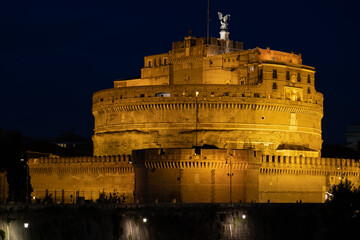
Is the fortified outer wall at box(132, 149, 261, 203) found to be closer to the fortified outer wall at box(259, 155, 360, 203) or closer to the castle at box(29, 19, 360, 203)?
the castle at box(29, 19, 360, 203)

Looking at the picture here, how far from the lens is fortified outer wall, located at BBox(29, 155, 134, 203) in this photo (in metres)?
65.7

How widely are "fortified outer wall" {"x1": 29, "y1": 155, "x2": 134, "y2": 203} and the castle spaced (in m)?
0.08

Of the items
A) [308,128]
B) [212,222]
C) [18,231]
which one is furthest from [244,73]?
[18,231]

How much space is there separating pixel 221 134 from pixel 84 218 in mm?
21651

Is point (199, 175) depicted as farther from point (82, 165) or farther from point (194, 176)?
point (82, 165)

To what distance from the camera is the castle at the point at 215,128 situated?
2522 inches

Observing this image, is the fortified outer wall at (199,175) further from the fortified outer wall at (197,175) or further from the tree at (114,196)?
the tree at (114,196)

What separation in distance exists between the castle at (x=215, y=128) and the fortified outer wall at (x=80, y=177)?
0.08 m

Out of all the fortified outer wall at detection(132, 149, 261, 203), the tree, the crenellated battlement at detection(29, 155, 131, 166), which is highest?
the crenellated battlement at detection(29, 155, 131, 166)

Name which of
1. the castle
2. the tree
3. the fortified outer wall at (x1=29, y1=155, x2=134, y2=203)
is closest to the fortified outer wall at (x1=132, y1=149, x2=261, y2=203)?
the castle

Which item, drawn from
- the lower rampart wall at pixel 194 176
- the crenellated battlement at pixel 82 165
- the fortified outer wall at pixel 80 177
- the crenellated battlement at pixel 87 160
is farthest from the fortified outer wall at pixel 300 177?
the crenellated battlement at pixel 87 160

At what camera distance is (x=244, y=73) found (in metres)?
70.7

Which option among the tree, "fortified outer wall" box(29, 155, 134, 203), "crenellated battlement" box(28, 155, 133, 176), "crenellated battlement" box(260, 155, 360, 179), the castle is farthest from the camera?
"crenellated battlement" box(28, 155, 133, 176)

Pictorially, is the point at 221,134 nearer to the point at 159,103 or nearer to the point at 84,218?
the point at 159,103
